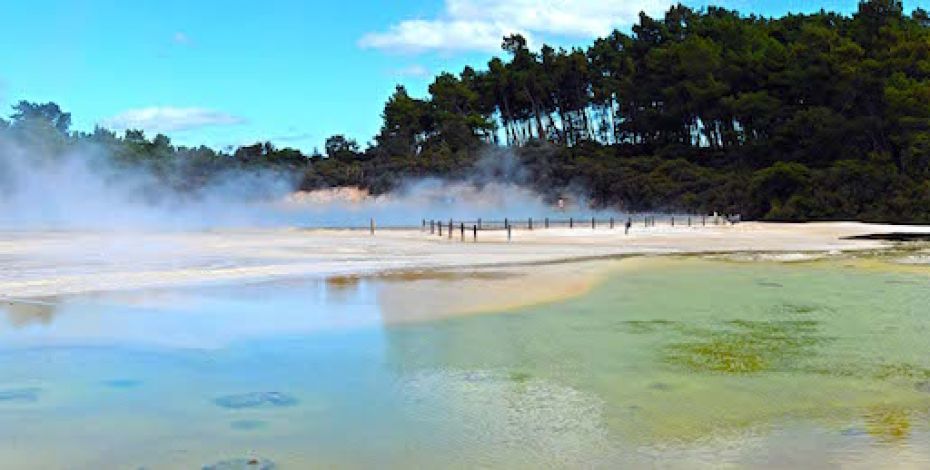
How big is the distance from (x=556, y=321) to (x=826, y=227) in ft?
112

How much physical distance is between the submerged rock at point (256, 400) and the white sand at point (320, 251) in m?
8.68

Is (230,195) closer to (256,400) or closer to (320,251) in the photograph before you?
(320,251)

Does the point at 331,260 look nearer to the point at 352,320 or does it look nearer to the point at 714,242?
the point at 352,320

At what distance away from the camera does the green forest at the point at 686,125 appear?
51.1 meters

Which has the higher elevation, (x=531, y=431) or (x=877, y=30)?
(x=877, y=30)

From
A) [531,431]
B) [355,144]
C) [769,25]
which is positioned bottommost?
[531,431]

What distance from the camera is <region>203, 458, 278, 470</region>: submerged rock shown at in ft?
20.5

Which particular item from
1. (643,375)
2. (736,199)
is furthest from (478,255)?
(736,199)

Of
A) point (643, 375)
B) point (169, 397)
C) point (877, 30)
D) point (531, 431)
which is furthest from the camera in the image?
point (877, 30)

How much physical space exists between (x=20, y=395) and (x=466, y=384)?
426 centimetres

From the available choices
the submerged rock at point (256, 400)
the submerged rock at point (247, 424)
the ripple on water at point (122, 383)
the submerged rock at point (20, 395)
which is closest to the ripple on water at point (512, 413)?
the submerged rock at point (256, 400)

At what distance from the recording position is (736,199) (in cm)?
5600

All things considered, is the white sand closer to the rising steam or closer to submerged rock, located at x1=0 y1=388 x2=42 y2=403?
submerged rock, located at x1=0 y1=388 x2=42 y2=403

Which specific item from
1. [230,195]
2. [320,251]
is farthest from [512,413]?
[230,195]
